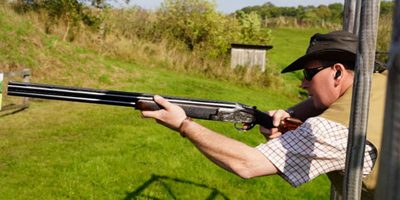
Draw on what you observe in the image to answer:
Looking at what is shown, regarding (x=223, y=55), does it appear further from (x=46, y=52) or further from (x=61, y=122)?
(x=61, y=122)

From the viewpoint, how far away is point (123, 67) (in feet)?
63.5

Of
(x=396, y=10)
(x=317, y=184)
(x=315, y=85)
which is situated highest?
(x=396, y=10)

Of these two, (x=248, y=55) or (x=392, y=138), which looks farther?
(x=248, y=55)

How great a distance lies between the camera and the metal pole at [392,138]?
2.13 ft

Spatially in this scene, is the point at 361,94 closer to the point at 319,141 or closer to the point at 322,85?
the point at 319,141

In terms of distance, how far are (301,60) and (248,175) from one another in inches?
46.2

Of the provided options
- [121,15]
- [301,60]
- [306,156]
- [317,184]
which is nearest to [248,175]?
[306,156]

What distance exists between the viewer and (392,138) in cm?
66

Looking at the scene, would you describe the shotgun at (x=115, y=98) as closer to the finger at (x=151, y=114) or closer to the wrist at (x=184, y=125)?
the finger at (x=151, y=114)

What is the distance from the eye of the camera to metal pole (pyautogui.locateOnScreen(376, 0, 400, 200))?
648 millimetres

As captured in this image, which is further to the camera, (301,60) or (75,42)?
(75,42)

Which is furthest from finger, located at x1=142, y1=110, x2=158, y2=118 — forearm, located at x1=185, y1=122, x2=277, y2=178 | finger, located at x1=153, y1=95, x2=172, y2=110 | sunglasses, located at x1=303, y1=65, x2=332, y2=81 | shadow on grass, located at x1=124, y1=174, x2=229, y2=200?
shadow on grass, located at x1=124, y1=174, x2=229, y2=200

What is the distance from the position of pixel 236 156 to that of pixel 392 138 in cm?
205

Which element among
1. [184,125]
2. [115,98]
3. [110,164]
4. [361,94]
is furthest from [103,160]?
[361,94]
